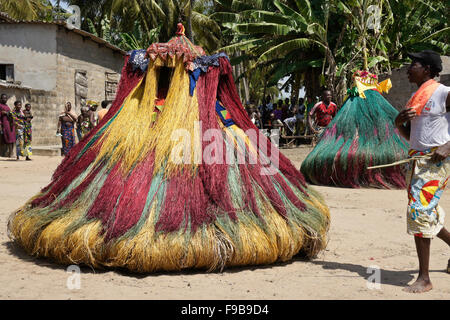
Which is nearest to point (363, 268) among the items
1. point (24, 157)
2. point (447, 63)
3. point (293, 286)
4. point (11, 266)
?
point (293, 286)

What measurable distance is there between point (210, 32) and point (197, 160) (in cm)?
2495

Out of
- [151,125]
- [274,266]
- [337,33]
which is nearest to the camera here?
[274,266]

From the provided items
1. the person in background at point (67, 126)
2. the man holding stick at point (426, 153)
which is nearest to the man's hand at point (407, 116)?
the man holding stick at point (426, 153)

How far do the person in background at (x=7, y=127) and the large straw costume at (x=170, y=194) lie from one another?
9.74m

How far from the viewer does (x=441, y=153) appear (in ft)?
11.2

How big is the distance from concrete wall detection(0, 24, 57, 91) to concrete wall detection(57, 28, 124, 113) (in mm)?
257

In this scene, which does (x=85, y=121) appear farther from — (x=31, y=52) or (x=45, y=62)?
(x=31, y=52)

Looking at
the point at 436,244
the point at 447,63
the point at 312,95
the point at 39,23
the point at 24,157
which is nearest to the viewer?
the point at 436,244

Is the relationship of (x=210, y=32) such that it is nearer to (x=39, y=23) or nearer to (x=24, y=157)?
(x=39, y=23)

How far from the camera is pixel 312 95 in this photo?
1947 cm

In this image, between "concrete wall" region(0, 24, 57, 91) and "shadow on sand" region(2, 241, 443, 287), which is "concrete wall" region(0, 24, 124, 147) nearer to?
"concrete wall" region(0, 24, 57, 91)

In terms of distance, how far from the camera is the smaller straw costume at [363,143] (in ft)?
26.4

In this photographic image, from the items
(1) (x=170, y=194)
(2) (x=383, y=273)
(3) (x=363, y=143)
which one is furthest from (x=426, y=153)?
(3) (x=363, y=143)

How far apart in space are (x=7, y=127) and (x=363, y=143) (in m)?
9.16
